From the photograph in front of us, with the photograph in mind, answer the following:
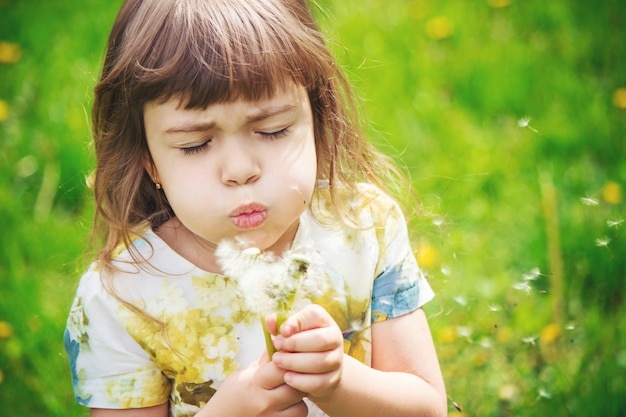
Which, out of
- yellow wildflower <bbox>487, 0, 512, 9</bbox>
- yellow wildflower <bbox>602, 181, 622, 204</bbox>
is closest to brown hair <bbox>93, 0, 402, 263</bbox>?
yellow wildflower <bbox>602, 181, 622, 204</bbox>

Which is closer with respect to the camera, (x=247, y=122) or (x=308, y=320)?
(x=308, y=320)

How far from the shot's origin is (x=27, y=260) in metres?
2.60

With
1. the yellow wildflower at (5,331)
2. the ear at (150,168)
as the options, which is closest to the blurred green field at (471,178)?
the yellow wildflower at (5,331)

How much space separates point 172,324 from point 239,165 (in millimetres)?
402

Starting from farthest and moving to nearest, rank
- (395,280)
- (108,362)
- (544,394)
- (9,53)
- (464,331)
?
1. (9,53)
2. (464,331)
3. (544,394)
4. (395,280)
5. (108,362)

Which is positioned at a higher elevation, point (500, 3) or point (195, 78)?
point (195, 78)

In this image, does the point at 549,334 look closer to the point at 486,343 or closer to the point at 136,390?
the point at 486,343

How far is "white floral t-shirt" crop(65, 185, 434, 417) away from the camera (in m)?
1.65

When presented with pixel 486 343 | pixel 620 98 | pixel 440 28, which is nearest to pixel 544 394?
pixel 486 343

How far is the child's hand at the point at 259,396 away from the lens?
4.48 ft

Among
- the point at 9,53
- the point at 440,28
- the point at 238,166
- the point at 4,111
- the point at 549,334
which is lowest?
the point at 549,334

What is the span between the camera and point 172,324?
1.66 metres

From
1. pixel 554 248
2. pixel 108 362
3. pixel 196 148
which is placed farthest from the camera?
pixel 554 248

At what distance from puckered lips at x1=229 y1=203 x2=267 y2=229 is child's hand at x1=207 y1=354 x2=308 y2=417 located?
0.72 ft
